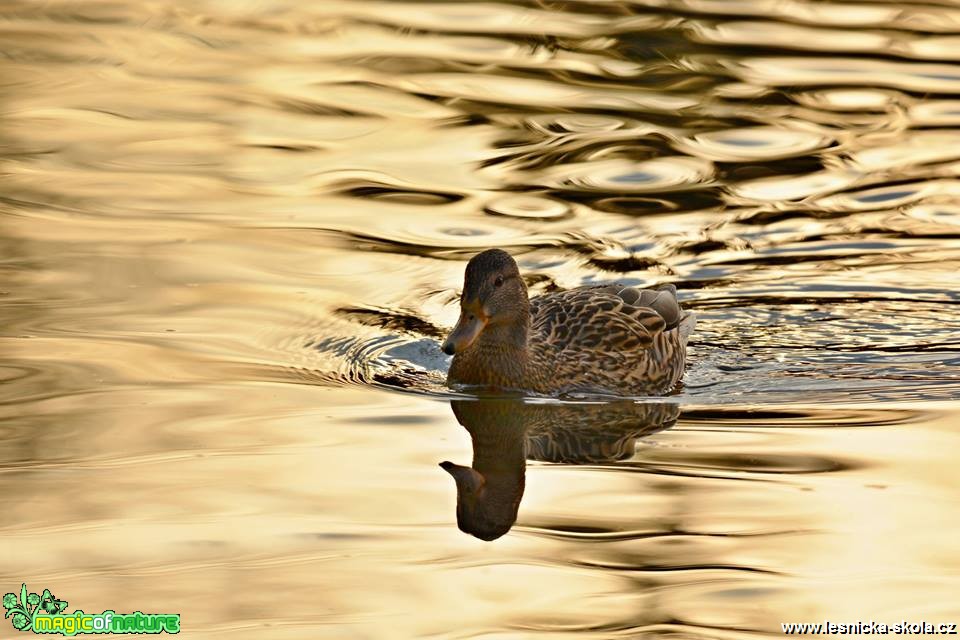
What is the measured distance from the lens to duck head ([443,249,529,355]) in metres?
9.48

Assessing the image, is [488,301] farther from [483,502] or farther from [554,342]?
[483,502]

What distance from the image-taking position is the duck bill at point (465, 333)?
9.34 m

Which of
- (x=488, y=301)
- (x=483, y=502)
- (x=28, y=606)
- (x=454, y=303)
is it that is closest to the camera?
(x=28, y=606)

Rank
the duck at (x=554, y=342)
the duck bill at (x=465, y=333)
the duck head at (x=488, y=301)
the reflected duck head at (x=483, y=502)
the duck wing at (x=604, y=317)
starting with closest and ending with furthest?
1. the reflected duck head at (x=483, y=502)
2. the duck bill at (x=465, y=333)
3. the duck head at (x=488, y=301)
4. the duck at (x=554, y=342)
5. the duck wing at (x=604, y=317)

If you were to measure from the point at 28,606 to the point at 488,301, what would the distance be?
12.3ft

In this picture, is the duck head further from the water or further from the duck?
the water

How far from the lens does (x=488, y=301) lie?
9.61m

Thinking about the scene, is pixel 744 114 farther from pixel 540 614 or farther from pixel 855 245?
pixel 540 614

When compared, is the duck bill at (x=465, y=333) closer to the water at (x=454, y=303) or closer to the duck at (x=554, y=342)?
the duck at (x=554, y=342)

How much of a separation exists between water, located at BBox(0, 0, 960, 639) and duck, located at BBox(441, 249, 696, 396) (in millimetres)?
248

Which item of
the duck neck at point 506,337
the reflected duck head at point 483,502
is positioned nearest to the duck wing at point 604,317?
the duck neck at point 506,337

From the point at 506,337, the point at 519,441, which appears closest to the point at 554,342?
the point at 506,337

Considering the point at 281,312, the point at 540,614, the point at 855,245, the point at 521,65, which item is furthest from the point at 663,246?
the point at 540,614

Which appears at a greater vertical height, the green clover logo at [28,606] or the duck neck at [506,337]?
the duck neck at [506,337]
